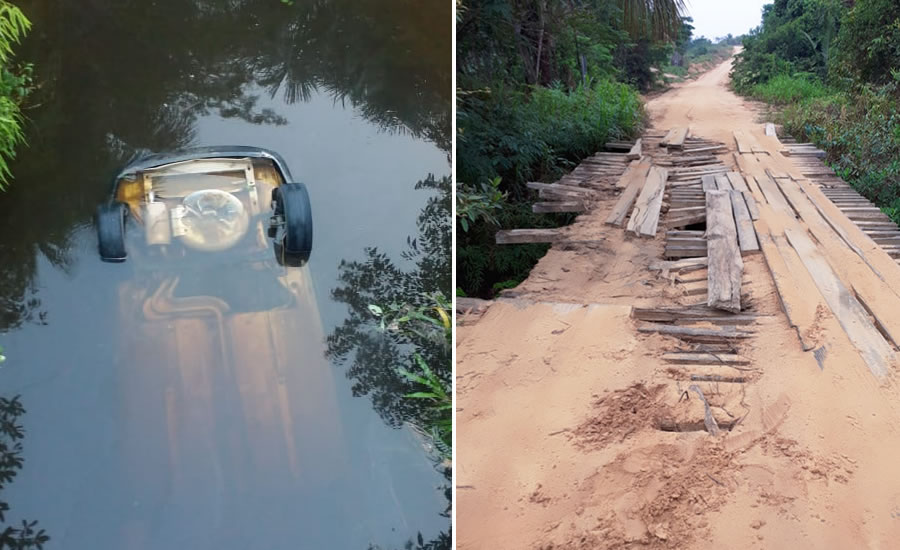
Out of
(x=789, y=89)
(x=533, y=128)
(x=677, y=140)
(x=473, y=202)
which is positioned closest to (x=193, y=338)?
(x=473, y=202)

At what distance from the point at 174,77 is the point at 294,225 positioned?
5.09 feet

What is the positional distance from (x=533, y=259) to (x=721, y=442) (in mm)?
2847

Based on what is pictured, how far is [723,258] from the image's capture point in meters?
3.06

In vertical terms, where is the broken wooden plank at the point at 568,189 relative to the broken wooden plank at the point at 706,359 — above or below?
above

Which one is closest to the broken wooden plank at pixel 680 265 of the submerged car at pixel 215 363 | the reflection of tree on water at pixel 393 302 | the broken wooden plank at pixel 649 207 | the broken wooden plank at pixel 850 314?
the broken wooden plank at pixel 850 314

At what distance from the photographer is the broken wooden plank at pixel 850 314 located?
210 cm

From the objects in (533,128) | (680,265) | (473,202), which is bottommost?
(680,265)

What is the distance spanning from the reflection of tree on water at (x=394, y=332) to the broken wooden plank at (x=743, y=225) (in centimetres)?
130

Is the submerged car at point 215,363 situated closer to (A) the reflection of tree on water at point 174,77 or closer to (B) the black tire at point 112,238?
(B) the black tire at point 112,238

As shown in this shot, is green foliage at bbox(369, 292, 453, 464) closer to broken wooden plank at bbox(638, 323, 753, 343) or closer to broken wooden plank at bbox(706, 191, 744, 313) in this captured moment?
broken wooden plank at bbox(638, 323, 753, 343)

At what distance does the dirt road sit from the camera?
4.88ft

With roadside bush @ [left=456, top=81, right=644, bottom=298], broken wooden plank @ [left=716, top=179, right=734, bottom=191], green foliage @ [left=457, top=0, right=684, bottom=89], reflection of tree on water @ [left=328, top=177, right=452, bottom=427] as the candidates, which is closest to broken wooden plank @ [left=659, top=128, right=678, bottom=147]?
roadside bush @ [left=456, top=81, right=644, bottom=298]

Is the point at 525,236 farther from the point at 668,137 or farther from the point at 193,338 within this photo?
the point at 668,137

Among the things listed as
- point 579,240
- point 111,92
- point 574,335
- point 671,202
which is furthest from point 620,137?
point 574,335
